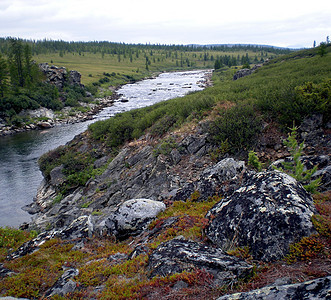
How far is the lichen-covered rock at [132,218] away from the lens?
347 inches

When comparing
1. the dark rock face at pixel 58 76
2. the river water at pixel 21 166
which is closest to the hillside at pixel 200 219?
A: the river water at pixel 21 166

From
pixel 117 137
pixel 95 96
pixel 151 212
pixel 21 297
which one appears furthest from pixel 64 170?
pixel 95 96

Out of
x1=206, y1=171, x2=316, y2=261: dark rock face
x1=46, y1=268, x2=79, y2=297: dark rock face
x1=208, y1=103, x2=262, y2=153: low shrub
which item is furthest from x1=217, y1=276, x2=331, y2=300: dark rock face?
x1=208, y1=103, x2=262, y2=153: low shrub

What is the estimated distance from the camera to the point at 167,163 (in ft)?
49.5

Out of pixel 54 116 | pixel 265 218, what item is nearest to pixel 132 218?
pixel 265 218

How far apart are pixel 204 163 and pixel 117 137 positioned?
39.2 ft

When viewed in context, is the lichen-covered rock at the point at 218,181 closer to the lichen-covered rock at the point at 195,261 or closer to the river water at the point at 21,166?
the lichen-covered rock at the point at 195,261

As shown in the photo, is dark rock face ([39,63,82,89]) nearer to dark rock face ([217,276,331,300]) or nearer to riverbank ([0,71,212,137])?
riverbank ([0,71,212,137])

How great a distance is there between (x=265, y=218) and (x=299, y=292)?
200 centimetres

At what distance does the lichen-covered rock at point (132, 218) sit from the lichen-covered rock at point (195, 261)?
2.83 metres

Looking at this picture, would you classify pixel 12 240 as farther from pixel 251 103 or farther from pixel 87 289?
pixel 251 103

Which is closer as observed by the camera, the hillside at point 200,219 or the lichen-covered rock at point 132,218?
the hillside at point 200,219

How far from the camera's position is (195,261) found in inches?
209

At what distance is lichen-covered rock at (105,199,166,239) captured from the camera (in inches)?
347
